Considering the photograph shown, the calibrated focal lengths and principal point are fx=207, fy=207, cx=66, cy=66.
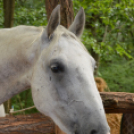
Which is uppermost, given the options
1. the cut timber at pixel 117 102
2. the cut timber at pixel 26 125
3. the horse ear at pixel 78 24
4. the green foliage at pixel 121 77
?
the horse ear at pixel 78 24

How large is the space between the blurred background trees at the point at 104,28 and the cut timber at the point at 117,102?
1.81 metres

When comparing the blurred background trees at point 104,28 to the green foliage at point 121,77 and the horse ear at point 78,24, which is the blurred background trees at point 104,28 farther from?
the horse ear at point 78,24

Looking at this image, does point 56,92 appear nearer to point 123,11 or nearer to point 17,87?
point 17,87

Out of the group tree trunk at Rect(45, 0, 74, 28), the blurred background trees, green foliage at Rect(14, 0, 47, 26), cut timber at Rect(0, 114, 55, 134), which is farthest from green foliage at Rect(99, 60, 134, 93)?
cut timber at Rect(0, 114, 55, 134)

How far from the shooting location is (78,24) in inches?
70.9

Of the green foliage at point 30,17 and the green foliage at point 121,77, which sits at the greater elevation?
the green foliage at point 30,17

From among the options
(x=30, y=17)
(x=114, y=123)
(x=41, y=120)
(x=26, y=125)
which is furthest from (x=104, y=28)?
(x=26, y=125)

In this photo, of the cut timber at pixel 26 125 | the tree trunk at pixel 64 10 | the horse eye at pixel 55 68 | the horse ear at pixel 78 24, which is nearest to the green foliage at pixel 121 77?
the tree trunk at pixel 64 10

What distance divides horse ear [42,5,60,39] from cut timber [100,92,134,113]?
0.80m

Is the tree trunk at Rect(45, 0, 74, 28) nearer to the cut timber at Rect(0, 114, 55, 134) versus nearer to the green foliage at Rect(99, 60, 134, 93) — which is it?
the cut timber at Rect(0, 114, 55, 134)

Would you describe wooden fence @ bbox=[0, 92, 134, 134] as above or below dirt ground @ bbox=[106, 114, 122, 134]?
above

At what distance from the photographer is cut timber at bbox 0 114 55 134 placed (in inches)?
79.7

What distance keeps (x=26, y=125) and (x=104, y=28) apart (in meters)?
4.39

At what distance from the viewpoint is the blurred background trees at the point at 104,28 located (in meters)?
4.26
